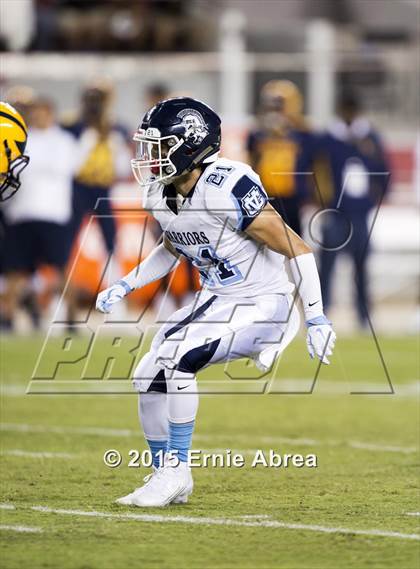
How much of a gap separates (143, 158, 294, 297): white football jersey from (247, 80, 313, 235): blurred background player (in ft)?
19.7

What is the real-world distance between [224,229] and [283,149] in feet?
21.2

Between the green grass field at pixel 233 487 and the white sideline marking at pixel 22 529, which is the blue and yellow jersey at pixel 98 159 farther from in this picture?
the white sideline marking at pixel 22 529

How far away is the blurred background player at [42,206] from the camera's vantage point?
11.6 metres

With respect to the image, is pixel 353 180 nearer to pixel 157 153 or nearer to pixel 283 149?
pixel 283 149

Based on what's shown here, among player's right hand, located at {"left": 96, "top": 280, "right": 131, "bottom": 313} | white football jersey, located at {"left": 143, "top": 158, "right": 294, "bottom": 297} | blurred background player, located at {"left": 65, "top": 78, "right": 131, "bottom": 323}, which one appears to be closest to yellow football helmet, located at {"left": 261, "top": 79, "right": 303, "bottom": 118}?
blurred background player, located at {"left": 65, "top": 78, "right": 131, "bottom": 323}

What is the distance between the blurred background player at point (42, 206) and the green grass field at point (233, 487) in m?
2.39

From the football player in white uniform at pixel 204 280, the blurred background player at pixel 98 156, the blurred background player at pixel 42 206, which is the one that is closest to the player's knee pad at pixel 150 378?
the football player in white uniform at pixel 204 280

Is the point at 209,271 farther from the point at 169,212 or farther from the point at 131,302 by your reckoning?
the point at 131,302

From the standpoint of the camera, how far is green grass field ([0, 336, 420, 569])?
4582mm

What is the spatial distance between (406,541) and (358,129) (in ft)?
25.9

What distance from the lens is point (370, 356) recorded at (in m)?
10.9

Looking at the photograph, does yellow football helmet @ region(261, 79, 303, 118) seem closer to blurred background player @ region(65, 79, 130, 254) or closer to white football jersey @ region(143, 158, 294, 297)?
blurred background player @ region(65, 79, 130, 254)

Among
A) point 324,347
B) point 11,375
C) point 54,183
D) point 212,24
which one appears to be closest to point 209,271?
point 324,347

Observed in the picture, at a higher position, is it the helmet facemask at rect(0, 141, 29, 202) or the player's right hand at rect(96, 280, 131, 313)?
the helmet facemask at rect(0, 141, 29, 202)
